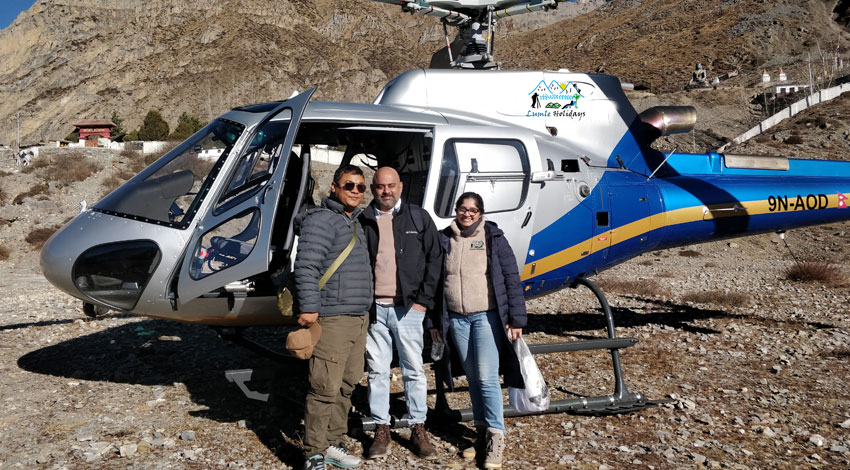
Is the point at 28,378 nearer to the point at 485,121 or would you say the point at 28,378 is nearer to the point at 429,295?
the point at 429,295

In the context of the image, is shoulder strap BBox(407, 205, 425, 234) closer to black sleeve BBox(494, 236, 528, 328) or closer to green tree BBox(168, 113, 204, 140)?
black sleeve BBox(494, 236, 528, 328)

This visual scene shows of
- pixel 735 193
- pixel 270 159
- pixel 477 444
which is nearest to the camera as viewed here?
pixel 477 444

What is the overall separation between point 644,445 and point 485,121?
3307 millimetres

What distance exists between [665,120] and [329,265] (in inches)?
189

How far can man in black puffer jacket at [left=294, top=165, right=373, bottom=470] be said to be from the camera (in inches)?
147

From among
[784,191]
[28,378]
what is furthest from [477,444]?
[784,191]

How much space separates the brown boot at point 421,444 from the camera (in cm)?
421

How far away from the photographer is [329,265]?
12.6 feet

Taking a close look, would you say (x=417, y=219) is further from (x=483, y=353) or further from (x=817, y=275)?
(x=817, y=275)

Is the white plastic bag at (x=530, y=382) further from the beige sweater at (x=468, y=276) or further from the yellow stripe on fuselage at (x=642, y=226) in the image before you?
the yellow stripe on fuselage at (x=642, y=226)

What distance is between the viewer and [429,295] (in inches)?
159

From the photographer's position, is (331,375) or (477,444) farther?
(477,444)

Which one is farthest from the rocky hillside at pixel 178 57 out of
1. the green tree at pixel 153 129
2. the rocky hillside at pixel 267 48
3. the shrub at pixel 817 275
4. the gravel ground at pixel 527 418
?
the gravel ground at pixel 527 418

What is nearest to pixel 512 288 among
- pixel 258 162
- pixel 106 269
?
pixel 258 162
